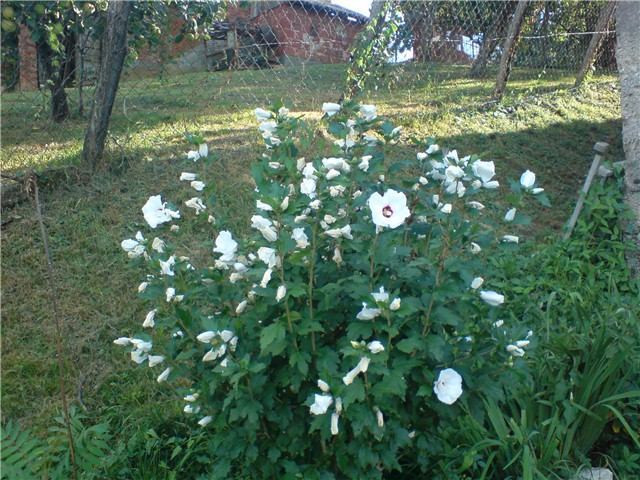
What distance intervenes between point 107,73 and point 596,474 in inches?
152

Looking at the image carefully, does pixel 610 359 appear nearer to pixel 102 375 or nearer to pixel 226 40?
pixel 102 375

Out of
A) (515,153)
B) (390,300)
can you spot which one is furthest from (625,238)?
(390,300)

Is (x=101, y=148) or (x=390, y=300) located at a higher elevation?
(x=390, y=300)

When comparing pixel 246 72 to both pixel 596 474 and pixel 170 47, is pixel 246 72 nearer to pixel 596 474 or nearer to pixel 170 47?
pixel 170 47

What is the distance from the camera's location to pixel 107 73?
14.5 ft

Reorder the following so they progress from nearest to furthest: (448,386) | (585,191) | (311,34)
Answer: (448,386) → (585,191) → (311,34)

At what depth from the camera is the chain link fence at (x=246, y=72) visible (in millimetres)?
4992

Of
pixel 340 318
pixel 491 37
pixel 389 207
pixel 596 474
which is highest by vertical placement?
pixel 389 207

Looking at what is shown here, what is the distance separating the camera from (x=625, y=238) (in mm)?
4293

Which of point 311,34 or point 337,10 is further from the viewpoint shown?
point 337,10

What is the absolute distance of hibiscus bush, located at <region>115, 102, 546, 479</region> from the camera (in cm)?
185

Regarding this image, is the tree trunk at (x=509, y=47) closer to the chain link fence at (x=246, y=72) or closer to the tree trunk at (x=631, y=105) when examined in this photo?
the chain link fence at (x=246, y=72)

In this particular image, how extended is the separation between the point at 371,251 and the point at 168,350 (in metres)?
0.84

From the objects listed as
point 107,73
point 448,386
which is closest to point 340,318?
point 448,386
